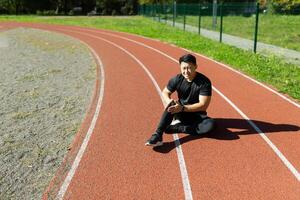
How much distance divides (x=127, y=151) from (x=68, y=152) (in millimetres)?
935

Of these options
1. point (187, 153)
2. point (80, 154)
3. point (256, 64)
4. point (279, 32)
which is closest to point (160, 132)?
point (187, 153)

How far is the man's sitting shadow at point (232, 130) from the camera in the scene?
6.84 m

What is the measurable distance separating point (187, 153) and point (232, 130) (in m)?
1.37

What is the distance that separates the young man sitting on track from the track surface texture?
0.18 m

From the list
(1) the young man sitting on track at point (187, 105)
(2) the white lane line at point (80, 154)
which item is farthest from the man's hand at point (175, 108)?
(2) the white lane line at point (80, 154)

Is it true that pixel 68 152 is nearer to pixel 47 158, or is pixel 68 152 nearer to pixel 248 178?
pixel 47 158

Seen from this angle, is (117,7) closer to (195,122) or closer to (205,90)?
(195,122)

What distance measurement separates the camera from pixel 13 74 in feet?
43.4

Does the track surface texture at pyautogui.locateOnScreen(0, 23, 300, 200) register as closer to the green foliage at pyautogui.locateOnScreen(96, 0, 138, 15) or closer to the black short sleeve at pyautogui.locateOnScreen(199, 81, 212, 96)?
the black short sleeve at pyautogui.locateOnScreen(199, 81, 212, 96)

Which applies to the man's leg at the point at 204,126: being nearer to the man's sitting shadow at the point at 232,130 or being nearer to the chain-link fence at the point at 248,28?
the man's sitting shadow at the point at 232,130

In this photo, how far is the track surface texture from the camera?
5.25 metres

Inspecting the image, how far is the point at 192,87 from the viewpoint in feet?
22.9

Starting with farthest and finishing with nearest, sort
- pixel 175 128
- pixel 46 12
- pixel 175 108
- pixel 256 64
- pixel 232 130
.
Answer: pixel 46 12 → pixel 256 64 → pixel 232 130 → pixel 175 128 → pixel 175 108

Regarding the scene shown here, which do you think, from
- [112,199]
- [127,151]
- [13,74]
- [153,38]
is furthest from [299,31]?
[112,199]
